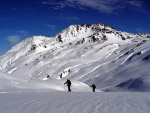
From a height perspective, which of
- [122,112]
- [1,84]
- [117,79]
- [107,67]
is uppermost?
[107,67]

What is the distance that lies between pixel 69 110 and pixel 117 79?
81608 mm

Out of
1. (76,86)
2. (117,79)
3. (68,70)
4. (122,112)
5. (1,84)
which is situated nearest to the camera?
(122,112)

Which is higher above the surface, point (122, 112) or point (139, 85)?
point (139, 85)

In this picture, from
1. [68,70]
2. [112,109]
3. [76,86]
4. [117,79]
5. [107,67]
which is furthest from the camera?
[68,70]

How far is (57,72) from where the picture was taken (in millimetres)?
197125

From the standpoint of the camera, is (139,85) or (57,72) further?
(57,72)

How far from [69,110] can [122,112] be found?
103 inches

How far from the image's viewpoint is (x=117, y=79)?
94688mm

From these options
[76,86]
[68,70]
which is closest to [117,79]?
[76,86]

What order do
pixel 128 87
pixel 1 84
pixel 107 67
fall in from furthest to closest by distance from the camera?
pixel 107 67, pixel 128 87, pixel 1 84

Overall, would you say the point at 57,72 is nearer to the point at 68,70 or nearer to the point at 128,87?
the point at 68,70

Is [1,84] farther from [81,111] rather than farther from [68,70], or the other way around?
[68,70]

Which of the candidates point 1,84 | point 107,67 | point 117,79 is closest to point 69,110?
point 1,84

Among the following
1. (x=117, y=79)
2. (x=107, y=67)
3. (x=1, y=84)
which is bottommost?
(x=1, y=84)
